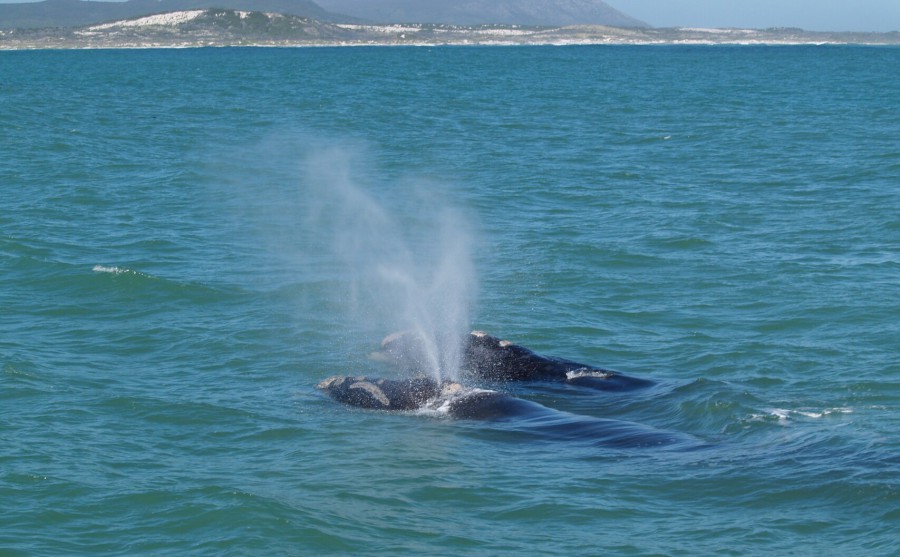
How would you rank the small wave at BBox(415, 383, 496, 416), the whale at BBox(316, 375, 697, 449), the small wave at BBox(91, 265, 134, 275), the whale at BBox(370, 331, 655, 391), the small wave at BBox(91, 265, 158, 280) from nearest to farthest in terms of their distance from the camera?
the whale at BBox(316, 375, 697, 449)
the small wave at BBox(415, 383, 496, 416)
the whale at BBox(370, 331, 655, 391)
the small wave at BBox(91, 265, 158, 280)
the small wave at BBox(91, 265, 134, 275)

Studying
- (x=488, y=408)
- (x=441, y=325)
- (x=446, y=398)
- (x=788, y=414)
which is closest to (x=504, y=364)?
(x=446, y=398)

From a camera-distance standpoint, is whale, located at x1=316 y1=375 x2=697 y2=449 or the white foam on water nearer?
whale, located at x1=316 y1=375 x2=697 y2=449

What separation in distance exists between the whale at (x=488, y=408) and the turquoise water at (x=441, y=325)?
307 millimetres

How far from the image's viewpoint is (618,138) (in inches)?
2520

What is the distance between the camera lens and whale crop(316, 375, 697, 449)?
18.5 meters

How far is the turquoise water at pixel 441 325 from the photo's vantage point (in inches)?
623

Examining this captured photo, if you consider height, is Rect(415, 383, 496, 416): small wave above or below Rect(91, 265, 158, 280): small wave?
below

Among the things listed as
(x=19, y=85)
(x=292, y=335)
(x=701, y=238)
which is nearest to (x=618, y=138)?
(x=701, y=238)

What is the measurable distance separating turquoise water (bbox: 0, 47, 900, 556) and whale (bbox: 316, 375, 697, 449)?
31 centimetres

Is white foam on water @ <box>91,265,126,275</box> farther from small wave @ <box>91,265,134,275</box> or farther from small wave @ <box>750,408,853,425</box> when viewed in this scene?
small wave @ <box>750,408,853,425</box>

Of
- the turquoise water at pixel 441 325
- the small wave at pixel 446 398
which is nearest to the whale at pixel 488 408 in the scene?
the small wave at pixel 446 398

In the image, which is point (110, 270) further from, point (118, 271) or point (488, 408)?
point (488, 408)

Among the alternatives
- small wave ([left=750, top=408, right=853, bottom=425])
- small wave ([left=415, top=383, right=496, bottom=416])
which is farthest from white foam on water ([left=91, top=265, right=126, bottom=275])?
small wave ([left=750, top=408, right=853, bottom=425])

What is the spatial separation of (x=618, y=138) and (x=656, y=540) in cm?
5058
